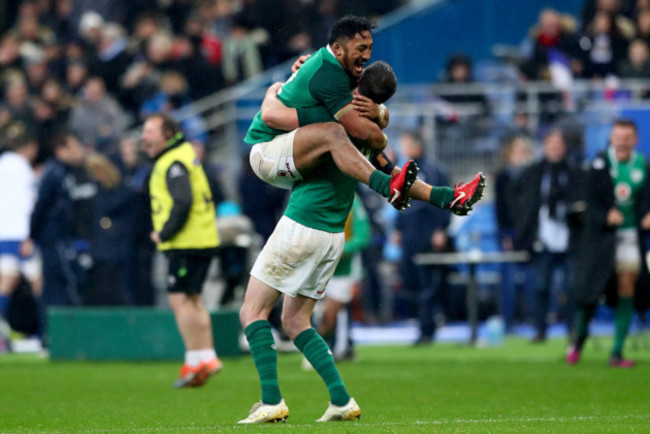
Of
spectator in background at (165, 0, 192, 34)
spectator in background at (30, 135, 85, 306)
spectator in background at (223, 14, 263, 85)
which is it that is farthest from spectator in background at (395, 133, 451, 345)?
spectator in background at (165, 0, 192, 34)

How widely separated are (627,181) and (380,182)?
249 inches

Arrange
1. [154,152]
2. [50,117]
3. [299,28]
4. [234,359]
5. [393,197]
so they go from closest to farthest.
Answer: [393,197] → [154,152] → [234,359] → [50,117] → [299,28]

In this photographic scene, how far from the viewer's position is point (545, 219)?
1734cm

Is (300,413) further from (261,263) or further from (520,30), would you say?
(520,30)

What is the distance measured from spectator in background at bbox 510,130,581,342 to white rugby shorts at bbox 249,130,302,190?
968 centimetres

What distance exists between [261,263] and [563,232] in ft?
33.2

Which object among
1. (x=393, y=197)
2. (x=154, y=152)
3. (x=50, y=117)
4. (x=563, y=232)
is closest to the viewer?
(x=393, y=197)

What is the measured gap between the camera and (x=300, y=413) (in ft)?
28.1

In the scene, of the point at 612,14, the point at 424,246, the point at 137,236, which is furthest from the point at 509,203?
the point at 137,236

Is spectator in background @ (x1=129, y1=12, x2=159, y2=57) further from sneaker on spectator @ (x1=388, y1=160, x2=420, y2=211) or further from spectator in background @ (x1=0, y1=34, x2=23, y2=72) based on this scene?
sneaker on spectator @ (x1=388, y1=160, x2=420, y2=211)

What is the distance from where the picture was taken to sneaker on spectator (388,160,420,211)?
23.2 ft

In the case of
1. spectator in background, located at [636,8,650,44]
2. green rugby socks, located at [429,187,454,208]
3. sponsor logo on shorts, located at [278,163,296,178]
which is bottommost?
green rugby socks, located at [429,187,454,208]

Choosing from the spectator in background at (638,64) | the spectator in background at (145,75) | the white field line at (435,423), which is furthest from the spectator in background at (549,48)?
the white field line at (435,423)

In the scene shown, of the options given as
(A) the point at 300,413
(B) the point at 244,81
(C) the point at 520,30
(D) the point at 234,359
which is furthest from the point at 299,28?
(A) the point at 300,413
